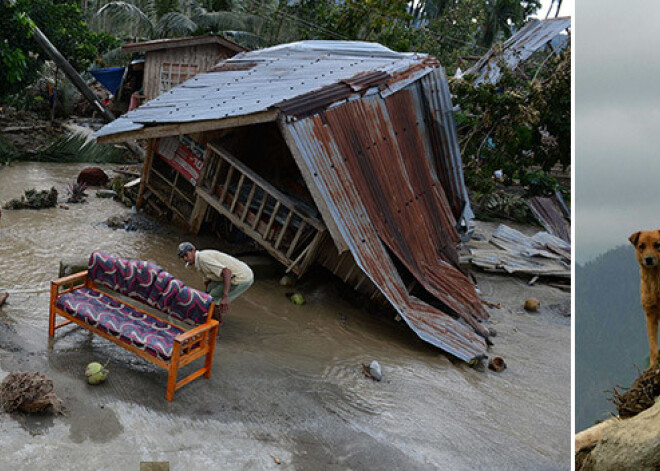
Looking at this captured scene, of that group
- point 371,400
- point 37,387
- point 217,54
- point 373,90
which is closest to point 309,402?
point 371,400

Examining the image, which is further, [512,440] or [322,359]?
[322,359]

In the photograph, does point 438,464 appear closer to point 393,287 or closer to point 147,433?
point 147,433

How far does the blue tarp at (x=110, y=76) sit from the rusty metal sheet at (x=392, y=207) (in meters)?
16.6

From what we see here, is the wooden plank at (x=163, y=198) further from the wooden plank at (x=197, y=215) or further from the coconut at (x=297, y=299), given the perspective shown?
the coconut at (x=297, y=299)

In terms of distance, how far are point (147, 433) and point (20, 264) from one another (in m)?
5.03

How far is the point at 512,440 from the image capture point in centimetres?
676

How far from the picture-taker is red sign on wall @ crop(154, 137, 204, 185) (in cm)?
1123

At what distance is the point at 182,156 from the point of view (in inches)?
454

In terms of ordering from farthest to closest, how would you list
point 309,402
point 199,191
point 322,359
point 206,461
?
1. point 199,191
2. point 322,359
3. point 309,402
4. point 206,461

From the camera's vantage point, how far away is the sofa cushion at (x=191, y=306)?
21.7 ft

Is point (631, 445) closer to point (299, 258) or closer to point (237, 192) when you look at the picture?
point (299, 258)

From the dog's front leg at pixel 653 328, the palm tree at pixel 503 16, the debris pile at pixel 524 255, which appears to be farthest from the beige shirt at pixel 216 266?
the palm tree at pixel 503 16

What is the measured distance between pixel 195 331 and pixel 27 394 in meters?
1.58

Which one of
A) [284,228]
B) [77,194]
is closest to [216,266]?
[284,228]
